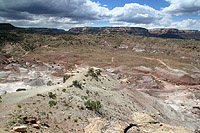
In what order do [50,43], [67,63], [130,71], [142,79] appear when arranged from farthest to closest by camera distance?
[50,43] < [67,63] < [130,71] < [142,79]

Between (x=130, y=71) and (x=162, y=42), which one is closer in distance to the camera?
(x=130, y=71)

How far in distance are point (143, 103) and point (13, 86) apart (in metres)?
27.1

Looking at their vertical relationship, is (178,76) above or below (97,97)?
below

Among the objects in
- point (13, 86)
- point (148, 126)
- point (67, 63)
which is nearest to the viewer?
point (148, 126)

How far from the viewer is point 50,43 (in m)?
98.2

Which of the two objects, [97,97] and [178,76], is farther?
[178,76]

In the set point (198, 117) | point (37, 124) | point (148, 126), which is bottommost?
point (198, 117)

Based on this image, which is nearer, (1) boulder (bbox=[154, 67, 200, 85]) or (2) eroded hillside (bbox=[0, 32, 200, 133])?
(2) eroded hillside (bbox=[0, 32, 200, 133])

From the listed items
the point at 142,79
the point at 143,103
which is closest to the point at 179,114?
the point at 143,103

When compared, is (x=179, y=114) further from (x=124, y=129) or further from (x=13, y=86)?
(x=13, y=86)

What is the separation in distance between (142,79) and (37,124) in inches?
1372

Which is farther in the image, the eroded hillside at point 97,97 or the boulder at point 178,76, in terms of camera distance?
the boulder at point 178,76

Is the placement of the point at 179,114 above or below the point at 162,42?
below

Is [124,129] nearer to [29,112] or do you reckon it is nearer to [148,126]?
[148,126]
